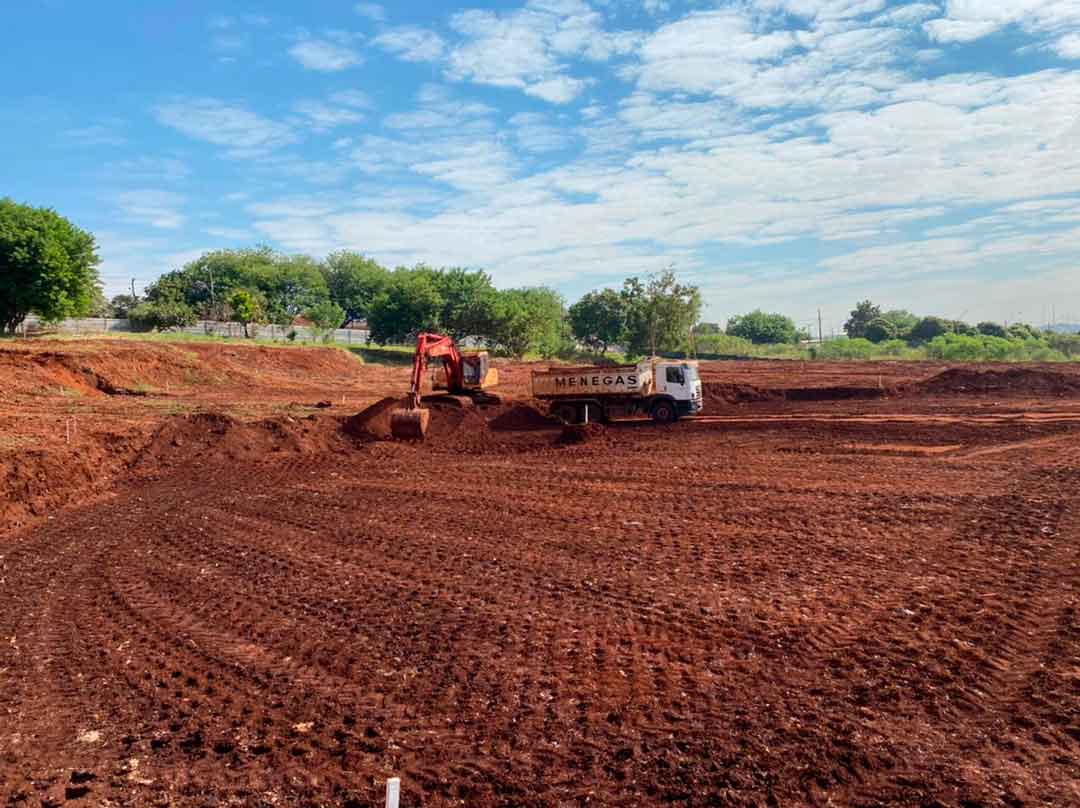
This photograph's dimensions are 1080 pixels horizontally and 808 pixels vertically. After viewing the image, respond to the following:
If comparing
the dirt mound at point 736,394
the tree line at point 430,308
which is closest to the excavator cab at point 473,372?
the dirt mound at point 736,394

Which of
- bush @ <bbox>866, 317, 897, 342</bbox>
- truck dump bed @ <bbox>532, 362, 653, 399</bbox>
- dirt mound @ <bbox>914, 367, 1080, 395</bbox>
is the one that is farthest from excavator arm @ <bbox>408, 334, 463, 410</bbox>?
bush @ <bbox>866, 317, 897, 342</bbox>

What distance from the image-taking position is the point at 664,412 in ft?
80.4

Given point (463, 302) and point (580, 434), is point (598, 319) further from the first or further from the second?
point (580, 434)

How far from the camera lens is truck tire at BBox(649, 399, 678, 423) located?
24406mm

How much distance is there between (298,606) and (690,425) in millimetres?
17239

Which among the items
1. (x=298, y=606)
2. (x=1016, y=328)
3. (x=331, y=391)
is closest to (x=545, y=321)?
(x=331, y=391)

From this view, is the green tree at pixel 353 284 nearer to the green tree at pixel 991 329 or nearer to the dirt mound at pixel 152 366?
the dirt mound at pixel 152 366

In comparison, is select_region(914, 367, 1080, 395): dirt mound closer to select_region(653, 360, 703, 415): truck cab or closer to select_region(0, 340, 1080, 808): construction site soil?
select_region(653, 360, 703, 415): truck cab

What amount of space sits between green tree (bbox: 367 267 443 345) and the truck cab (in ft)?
152

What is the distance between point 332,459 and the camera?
18.6m

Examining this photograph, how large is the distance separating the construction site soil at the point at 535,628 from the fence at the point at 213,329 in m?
42.4

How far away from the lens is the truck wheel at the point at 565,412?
2423cm

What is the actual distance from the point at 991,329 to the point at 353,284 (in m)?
77.7

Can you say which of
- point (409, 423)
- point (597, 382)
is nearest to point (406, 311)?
point (597, 382)
